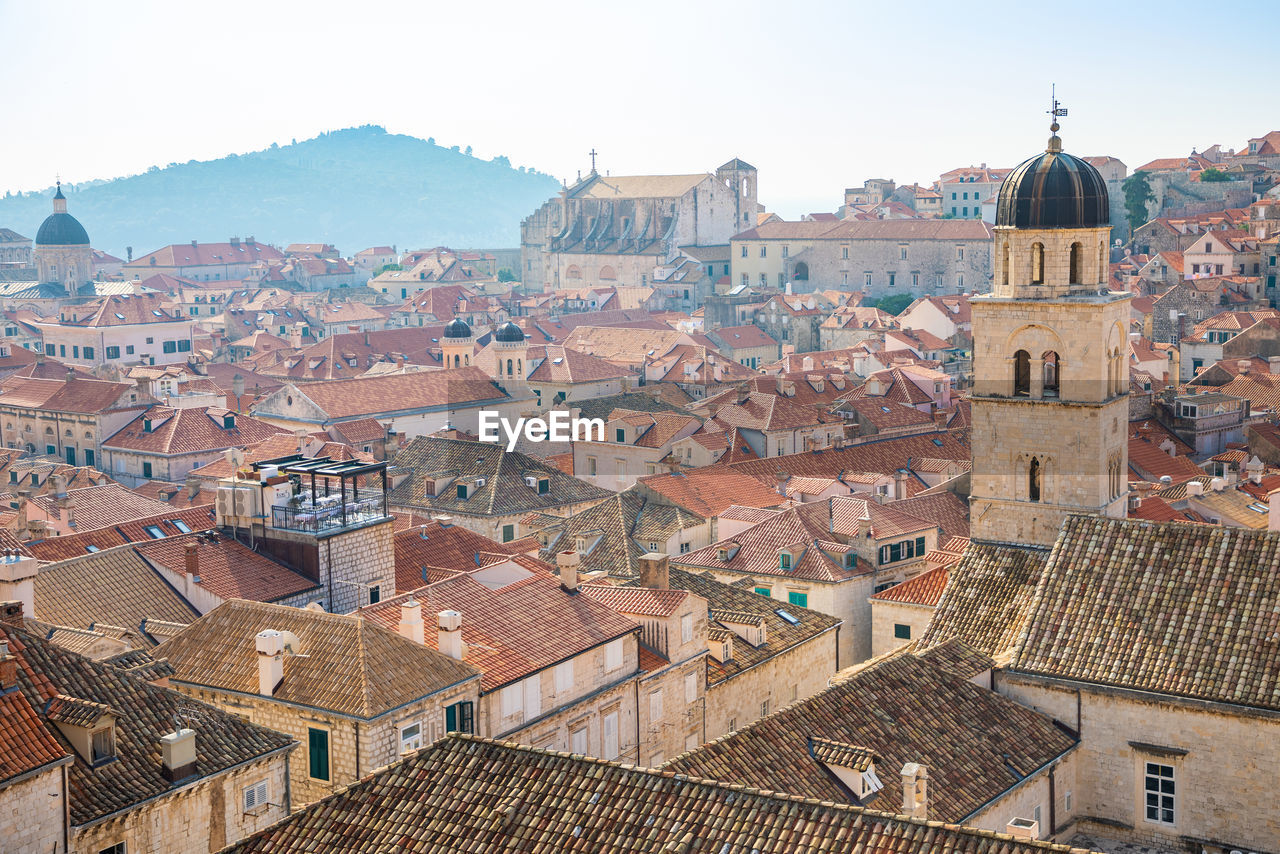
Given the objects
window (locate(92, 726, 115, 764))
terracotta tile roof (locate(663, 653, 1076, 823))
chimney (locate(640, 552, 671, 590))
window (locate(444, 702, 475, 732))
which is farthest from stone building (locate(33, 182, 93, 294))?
terracotta tile roof (locate(663, 653, 1076, 823))

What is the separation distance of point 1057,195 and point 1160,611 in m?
9.92

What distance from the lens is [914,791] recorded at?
2369 centimetres

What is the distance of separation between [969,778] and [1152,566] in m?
5.96

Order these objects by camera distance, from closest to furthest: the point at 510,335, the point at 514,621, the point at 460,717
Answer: the point at 460,717 < the point at 514,621 < the point at 510,335

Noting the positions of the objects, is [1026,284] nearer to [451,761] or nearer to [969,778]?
[969,778]

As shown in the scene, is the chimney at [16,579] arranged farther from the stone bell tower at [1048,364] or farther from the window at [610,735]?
the stone bell tower at [1048,364]

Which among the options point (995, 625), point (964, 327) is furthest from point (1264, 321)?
point (995, 625)

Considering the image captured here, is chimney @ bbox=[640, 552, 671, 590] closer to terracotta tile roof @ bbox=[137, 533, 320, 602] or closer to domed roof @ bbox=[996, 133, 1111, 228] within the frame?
terracotta tile roof @ bbox=[137, 533, 320, 602]

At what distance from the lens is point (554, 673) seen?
32.9 meters

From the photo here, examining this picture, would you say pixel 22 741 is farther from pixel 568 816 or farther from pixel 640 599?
pixel 640 599

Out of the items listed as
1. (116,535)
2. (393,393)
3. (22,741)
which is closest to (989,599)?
(22,741)

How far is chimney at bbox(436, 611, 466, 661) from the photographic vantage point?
3133 cm

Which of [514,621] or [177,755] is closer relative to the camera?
[177,755]

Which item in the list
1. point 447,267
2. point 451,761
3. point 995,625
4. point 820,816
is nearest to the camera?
point 820,816
